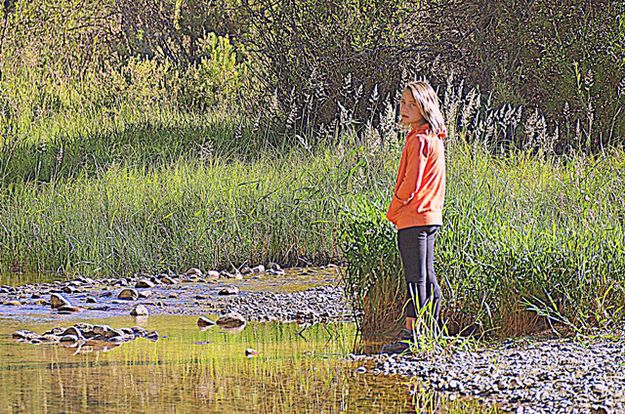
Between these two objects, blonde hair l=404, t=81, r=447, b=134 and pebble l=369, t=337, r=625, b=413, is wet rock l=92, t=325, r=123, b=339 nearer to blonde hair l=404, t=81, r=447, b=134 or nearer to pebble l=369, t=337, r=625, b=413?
pebble l=369, t=337, r=625, b=413

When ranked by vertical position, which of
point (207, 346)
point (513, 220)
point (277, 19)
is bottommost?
point (207, 346)

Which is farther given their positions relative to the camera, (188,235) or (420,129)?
(188,235)

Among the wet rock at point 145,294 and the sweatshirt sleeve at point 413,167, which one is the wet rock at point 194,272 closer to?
the wet rock at point 145,294

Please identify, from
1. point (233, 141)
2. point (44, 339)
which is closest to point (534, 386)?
point (44, 339)

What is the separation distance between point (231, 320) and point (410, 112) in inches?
92.6

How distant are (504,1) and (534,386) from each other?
10.1 metres

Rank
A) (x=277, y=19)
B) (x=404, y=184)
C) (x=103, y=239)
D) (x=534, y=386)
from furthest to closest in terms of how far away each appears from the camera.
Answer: (x=277, y=19), (x=103, y=239), (x=404, y=184), (x=534, y=386)

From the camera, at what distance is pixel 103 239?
10.8 metres

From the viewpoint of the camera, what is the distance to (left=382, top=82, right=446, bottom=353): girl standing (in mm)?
6457

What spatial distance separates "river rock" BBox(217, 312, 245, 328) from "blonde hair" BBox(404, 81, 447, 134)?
7.70 ft

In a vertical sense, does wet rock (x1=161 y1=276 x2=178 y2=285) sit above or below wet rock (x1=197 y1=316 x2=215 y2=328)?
above

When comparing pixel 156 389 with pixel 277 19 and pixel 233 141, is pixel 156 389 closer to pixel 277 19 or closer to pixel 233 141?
pixel 233 141

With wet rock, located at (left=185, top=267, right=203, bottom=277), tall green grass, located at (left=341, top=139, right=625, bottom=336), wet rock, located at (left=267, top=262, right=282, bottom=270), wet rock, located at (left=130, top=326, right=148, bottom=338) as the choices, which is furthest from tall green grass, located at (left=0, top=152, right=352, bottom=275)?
wet rock, located at (left=130, top=326, right=148, bottom=338)

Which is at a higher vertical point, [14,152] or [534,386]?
[14,152]
